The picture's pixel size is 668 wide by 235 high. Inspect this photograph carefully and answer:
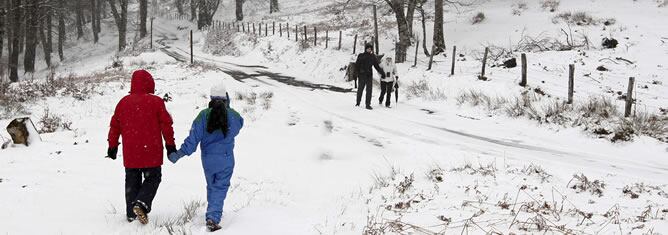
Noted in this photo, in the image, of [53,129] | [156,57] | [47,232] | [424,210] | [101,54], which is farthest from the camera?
[101,54]

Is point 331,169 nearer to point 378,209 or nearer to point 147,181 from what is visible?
point 378,209

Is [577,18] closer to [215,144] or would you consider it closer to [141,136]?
[215,144]

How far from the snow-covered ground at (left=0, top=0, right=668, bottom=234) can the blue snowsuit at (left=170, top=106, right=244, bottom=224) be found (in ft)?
1.25

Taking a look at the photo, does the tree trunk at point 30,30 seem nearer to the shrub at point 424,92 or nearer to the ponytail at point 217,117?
the shrub at point 424,92

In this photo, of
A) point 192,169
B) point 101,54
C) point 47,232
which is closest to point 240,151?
point 192,169

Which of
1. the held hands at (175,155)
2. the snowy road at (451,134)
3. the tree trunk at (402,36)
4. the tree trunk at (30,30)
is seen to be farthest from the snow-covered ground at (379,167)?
the tree trunk at (30,30)

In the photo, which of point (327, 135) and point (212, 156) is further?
point (327, 135)

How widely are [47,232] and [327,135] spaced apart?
6.26 meters

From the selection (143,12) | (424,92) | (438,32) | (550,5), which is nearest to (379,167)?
(424,92)

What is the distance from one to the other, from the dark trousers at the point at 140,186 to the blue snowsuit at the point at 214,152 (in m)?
0.43

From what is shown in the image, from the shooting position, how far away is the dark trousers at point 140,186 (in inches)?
202

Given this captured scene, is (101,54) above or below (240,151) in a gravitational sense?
above

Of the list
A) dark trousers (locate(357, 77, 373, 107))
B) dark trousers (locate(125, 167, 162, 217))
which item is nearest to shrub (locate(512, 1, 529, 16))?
dark trousers (locate(357, 77, 373, 107))

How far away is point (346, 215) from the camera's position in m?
5.98
